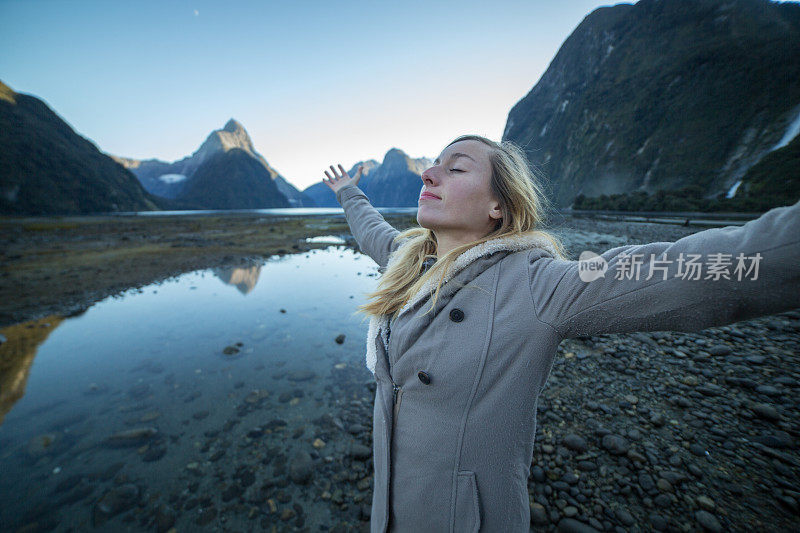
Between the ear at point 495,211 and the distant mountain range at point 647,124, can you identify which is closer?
the ear at point 495,211

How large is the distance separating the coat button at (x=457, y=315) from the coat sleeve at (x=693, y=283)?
0.45 metres

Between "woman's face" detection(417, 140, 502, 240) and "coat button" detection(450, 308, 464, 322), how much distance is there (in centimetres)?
70

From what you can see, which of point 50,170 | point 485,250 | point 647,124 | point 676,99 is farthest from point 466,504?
point 50,170

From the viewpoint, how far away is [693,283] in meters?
1.15

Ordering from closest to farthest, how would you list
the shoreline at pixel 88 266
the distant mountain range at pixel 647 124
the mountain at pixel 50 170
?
the shoreline at pixel 88 266 → the distant mountain range at pixel 647 124 → the mountain at pixel 50 170

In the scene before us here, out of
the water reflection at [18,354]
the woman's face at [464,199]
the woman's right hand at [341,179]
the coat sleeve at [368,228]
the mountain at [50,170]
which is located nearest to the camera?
the woman's face at [464,199]

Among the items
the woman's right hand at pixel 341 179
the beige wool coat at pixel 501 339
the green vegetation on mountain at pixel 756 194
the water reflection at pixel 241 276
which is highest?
the green vegetation on mountain at pixel 756 194

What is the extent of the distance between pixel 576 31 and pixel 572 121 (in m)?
61.5

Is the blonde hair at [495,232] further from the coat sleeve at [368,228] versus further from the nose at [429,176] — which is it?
the coat sleeve at [368,228]

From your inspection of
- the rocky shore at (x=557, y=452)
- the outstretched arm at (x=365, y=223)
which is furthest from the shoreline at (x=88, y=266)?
the outstretched arm at (x=365, y=223)

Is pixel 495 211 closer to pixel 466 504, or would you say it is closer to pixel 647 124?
pixel 466 504

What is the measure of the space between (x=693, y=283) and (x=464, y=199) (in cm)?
131

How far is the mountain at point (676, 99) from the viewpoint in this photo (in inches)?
1929

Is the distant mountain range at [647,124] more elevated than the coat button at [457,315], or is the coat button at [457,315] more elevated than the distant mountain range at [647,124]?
the distant mountain range at [647,124]
